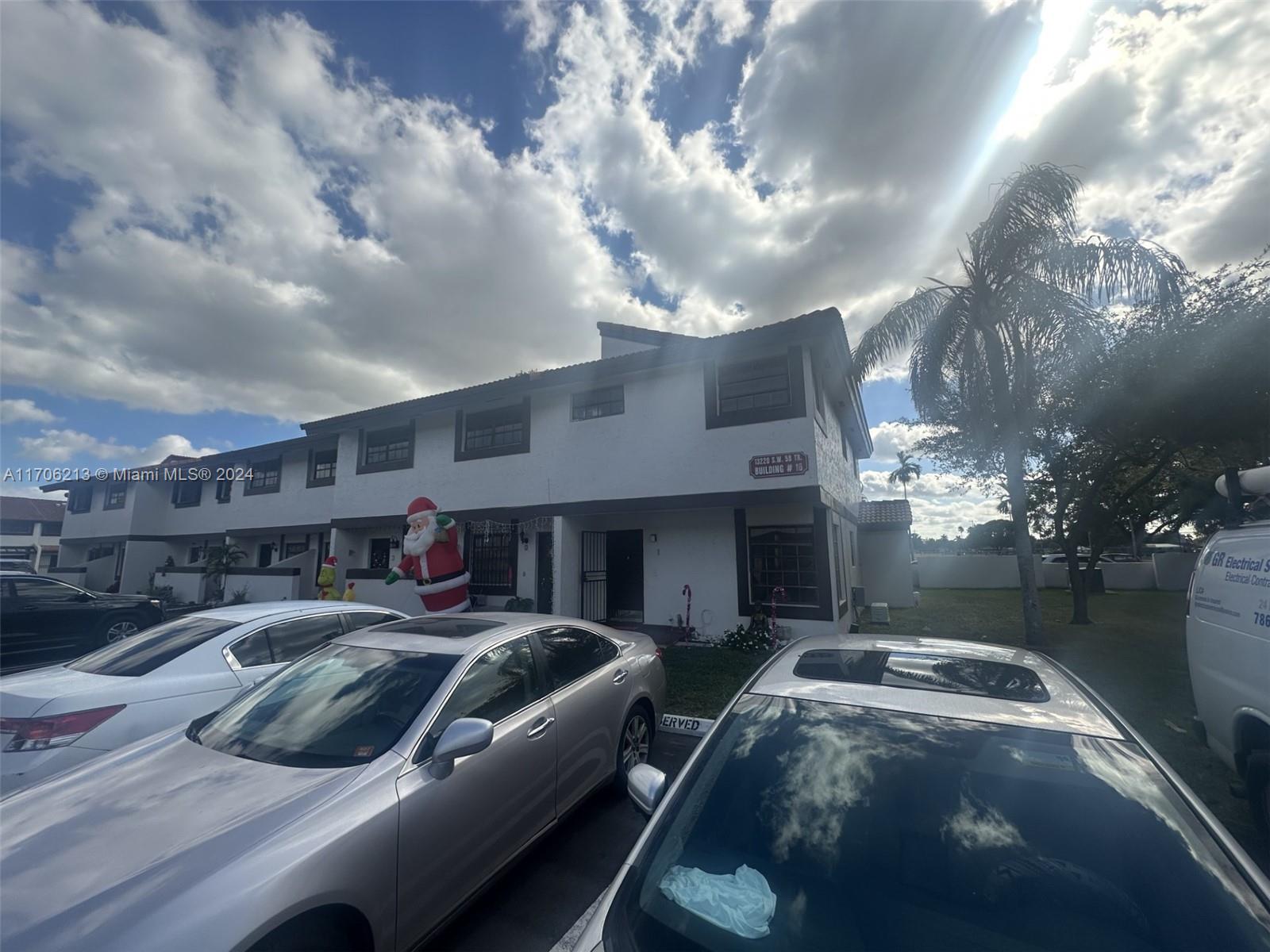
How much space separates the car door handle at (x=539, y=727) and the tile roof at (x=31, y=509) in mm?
55632

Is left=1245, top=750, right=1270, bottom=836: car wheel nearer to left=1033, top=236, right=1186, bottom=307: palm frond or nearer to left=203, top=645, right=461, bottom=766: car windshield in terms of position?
left=203, top=645, right=461, bottom=766: car windshield

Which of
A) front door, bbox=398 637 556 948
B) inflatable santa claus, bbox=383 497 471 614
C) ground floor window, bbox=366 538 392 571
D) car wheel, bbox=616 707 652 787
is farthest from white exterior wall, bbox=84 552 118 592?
front door, bbox=398 637 556 948

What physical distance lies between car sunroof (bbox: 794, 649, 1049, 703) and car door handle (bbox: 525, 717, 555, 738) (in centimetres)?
160

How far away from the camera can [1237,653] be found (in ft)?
11.7

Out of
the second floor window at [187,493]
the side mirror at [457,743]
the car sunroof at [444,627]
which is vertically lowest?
the side mirror at [457,743]

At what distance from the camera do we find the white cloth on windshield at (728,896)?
145cm

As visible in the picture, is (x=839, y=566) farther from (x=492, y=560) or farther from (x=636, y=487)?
(x=492, y=560)

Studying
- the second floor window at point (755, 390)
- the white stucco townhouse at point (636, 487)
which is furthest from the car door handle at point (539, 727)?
the second floor window at point (755, 390)

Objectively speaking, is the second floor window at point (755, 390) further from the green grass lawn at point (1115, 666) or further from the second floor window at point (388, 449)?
the second floor window at point (388, 449)

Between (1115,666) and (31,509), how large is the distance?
213ft

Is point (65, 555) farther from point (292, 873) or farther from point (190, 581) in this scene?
point (292, 873)

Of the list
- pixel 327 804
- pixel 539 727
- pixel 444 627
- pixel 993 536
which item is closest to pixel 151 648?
A: pixel 444 627

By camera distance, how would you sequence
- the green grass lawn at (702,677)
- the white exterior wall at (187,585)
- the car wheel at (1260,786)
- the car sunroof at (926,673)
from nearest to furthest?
the car sunroof at (926,673) → the car wheel at (1260,786) → the green grass lawn at (702,677) → the white exterior wall at (187,585)

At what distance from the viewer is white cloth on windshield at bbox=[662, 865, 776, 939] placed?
4.75ft
